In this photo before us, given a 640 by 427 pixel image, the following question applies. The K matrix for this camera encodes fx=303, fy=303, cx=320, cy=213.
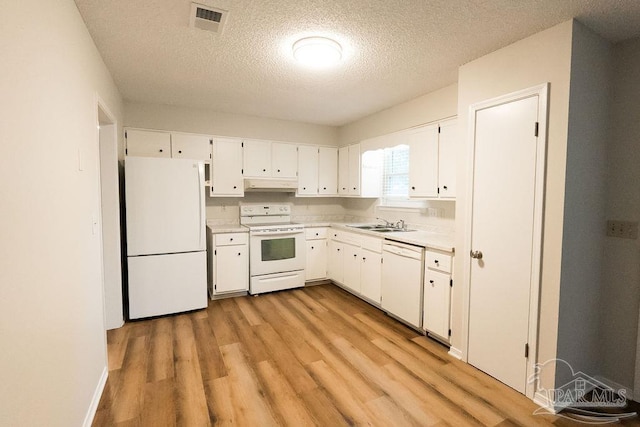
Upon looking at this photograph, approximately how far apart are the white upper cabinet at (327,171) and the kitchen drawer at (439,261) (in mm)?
2435

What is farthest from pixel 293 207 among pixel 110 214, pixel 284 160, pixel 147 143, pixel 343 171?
pixel 110 214

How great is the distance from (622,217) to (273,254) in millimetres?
3509

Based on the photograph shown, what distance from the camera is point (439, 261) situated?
280 centimetres

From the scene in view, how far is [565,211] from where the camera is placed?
1.96 metres

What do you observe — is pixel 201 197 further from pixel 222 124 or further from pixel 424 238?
pixel 424 238

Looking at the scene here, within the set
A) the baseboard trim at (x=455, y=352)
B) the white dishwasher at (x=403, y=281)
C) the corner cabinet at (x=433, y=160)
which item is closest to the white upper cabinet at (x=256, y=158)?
the corner cabinet at (x=433, y=160)

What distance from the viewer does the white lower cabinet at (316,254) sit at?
450 cm

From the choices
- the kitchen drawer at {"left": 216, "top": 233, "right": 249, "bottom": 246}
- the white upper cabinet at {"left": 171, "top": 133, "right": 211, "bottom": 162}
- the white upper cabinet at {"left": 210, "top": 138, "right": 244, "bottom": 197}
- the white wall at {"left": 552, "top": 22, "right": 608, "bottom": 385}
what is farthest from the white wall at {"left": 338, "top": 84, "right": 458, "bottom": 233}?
the white upper cabinet at {"left": 171, "top": 133, "right": 211, "bottom": 162}

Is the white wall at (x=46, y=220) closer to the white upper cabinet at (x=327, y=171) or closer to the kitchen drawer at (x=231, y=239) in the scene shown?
the kitchen drawer at (x=231, y=239)

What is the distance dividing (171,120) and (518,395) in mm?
4606

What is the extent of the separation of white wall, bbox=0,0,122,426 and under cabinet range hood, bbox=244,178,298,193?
2.24m

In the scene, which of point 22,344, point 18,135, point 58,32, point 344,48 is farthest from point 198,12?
point 22,344

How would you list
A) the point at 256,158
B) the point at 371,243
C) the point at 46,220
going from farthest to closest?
1. the point at 256,158
2. the point at 371,243
3. the point at 46,220

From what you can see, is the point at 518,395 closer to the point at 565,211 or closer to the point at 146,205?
the point at 565,211
